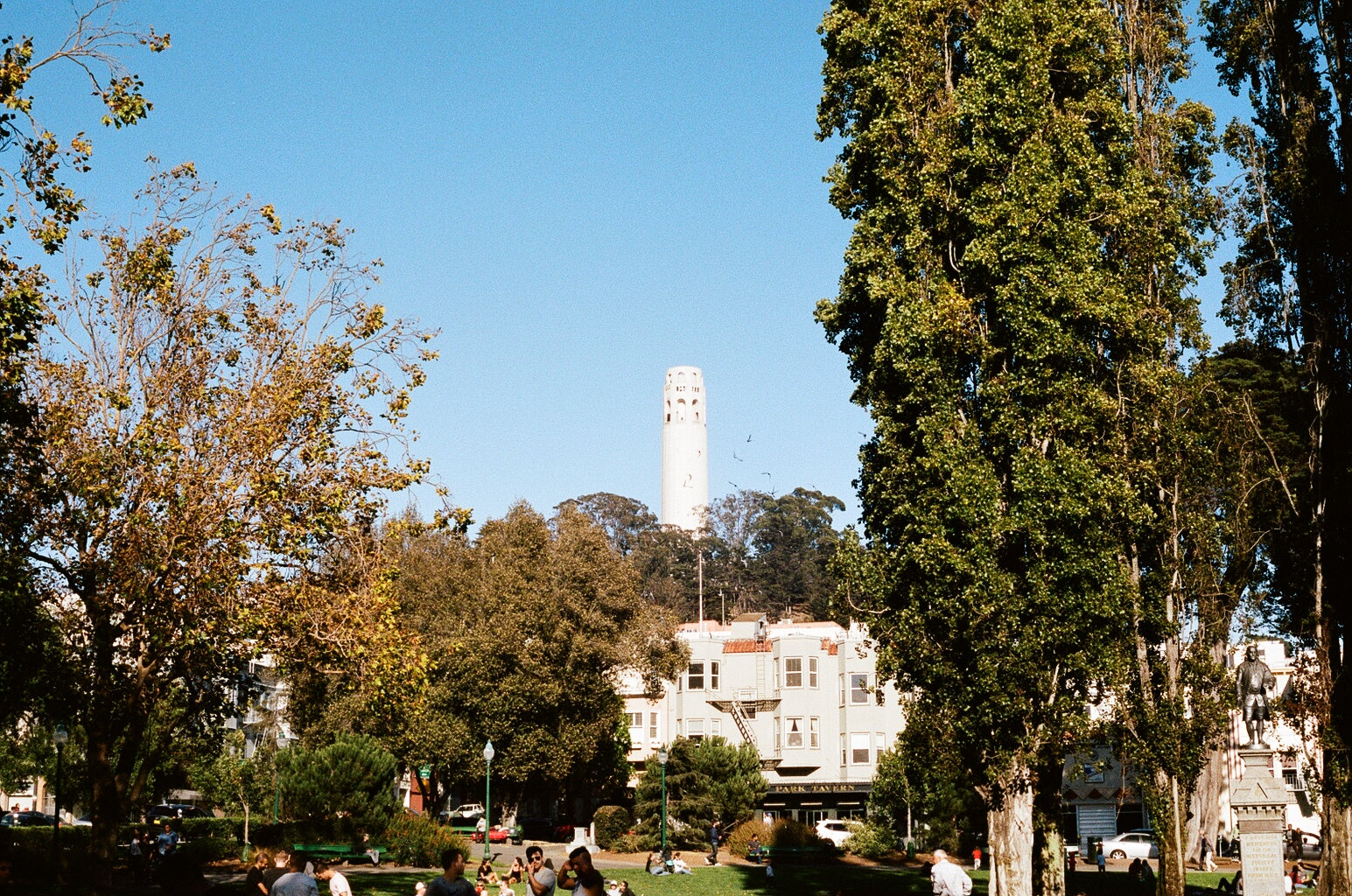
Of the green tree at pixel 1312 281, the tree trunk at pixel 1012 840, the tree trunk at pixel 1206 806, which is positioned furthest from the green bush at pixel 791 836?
the tree trunk at pixel 1012 840

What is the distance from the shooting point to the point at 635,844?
175 feet

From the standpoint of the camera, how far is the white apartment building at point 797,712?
6881 centimetres

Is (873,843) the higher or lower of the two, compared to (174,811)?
higher

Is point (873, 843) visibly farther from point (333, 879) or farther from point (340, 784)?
point (333, 879)

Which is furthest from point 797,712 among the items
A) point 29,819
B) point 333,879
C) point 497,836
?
point 333,879

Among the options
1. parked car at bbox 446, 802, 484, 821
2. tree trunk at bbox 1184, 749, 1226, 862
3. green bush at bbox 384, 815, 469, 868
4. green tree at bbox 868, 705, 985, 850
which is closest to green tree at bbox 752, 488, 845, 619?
parked car at bbox 446, 802, 484, 821

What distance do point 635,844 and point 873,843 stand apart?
9354 mm

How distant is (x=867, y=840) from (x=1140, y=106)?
1211 inches

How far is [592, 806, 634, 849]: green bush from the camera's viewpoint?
180 ft

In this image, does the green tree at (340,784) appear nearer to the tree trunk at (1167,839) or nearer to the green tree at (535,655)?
the green tree at (535,655)

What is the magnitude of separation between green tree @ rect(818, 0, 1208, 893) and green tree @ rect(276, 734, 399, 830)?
2178 cm

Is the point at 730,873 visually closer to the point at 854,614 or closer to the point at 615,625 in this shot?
the point at 615,625

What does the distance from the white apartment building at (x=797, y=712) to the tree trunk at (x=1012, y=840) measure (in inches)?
1730

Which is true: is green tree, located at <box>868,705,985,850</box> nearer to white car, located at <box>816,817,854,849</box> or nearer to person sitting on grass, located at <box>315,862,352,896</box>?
white car, located at <box>816,817,854,849</box>
